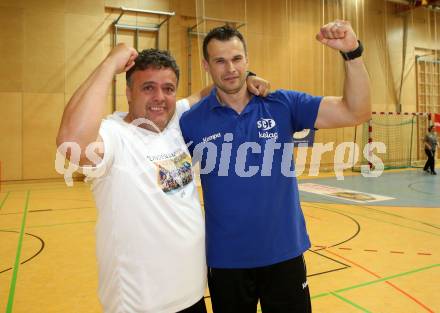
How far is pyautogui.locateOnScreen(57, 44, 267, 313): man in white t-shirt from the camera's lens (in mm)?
1706

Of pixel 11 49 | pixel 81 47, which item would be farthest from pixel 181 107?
pixel 11 49

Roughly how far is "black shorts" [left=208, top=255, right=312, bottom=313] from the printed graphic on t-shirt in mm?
601

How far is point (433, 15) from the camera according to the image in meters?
18.5

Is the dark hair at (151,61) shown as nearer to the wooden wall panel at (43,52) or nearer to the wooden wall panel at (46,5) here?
the wooden wall panel at (43,52)

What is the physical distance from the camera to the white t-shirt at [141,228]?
171cm

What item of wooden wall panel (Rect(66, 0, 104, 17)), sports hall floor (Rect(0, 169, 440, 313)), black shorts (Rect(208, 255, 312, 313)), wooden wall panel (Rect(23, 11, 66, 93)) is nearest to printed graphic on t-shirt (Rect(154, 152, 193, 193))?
black shorts (Rect(208, 255, 312, 313))

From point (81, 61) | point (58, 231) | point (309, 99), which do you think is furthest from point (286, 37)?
point (309, 99)

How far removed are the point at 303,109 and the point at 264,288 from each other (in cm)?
107

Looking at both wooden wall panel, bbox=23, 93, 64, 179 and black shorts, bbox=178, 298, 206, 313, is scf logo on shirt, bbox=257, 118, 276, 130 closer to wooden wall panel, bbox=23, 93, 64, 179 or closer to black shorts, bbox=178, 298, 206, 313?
black shorts, bbox=178, 298, 206, 313

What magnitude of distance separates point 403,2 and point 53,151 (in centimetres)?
1673

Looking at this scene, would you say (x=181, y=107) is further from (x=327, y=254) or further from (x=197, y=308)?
(x=327, y=254)

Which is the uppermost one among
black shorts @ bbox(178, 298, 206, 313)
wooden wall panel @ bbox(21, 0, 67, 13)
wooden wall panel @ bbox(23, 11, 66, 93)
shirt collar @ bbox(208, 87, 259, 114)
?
wooden wall panel @ bbox(21, 0, 67, 13)

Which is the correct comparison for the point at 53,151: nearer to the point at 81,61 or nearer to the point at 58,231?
the point at 81,61

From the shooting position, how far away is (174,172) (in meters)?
1.85
